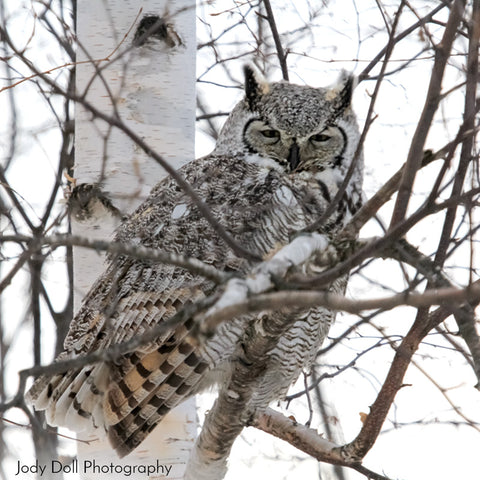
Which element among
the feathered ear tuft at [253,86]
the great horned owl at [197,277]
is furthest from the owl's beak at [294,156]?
the feathered ear tuft at [253,86]

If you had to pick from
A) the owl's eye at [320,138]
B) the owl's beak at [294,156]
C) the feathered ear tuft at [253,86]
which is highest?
the feathered ear tuft at [253,86]

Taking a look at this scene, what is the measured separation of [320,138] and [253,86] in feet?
0.92

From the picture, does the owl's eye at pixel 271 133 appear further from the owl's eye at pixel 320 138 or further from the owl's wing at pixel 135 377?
the owl's wing at pixel 135 377

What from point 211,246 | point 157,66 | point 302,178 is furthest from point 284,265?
point 157,66

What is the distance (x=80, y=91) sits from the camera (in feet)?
8.17

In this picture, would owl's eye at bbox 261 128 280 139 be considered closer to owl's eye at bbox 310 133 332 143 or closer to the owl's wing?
owl's eye at bbox 310 133 332 143

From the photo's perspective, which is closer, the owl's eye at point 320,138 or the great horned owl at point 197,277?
the great horned owl at point 197,277

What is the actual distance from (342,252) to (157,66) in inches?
50.8

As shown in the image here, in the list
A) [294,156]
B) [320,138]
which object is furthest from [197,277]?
[320,138]

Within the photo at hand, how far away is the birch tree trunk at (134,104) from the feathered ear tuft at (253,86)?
186mm

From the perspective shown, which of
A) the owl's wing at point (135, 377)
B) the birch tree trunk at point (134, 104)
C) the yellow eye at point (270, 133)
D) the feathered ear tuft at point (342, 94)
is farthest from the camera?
the feathered ear tuft at point (342, 94)

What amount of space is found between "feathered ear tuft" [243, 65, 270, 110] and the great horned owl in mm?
64

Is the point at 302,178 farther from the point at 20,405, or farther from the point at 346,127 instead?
the point at 20,405

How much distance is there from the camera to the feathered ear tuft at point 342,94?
2.64 metres
